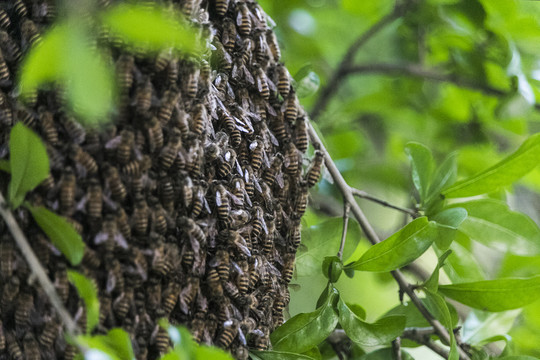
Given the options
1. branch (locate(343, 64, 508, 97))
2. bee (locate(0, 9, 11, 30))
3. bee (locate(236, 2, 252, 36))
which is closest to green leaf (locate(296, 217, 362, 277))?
bee (locate(236, 2, 252, 36))

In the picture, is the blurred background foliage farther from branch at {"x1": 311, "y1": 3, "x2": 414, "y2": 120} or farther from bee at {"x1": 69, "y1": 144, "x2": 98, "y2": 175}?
bee at {"x1": 69, "y1": 144, "x2": 98, "y2": 175}

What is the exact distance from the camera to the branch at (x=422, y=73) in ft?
5.54

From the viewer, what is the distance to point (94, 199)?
2.37 ft

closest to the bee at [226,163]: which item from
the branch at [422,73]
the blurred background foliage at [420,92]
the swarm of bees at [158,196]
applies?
the swarm of bees at [158,196]

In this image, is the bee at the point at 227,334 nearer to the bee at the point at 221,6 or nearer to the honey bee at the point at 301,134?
the honey bee at the point at 301,134

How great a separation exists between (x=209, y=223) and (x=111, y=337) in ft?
0.69

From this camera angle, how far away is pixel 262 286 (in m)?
0.92

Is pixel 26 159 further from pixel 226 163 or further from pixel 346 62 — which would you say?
pixel 346 62

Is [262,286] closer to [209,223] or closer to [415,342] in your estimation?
[209,223]

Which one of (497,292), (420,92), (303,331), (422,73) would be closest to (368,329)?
(303,331)

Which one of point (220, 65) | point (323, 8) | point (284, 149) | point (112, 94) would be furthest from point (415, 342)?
point (323, 8)

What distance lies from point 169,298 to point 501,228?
69 cm

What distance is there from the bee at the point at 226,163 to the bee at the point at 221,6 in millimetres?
210

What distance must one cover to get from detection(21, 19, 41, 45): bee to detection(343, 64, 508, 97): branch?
4.02 ft
